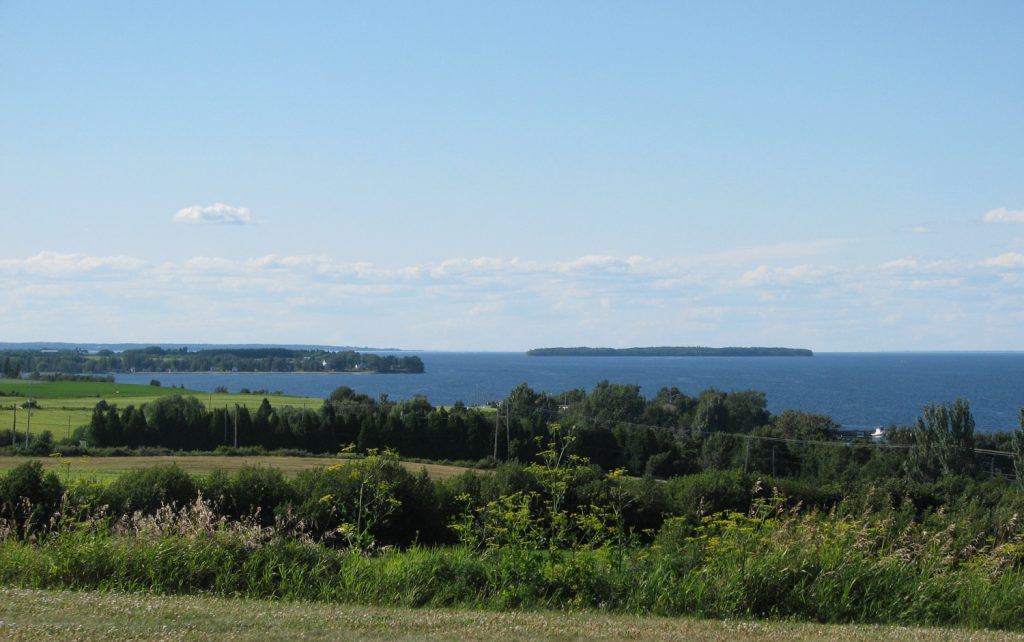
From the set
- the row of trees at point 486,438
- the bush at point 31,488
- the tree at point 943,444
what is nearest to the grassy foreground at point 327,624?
the bush at point 31,488

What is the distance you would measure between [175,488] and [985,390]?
15125 centimetres

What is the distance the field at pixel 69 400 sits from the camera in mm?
59906

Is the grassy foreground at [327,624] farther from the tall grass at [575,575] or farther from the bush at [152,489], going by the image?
the bush at [152,489]

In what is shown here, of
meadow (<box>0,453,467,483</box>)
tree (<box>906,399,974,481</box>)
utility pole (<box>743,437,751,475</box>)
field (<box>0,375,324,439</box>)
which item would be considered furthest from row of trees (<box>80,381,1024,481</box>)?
meadow (<box>0,453,467,483</box>)

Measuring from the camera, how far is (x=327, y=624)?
6766 millimetres

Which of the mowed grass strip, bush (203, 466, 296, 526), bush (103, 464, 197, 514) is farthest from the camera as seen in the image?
the mowed grass strip

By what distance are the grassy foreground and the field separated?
52402mm

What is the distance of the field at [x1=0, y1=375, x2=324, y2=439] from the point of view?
197 feet

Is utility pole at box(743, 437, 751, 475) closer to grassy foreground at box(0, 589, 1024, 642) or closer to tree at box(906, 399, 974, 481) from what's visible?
tree at box(906, 399, 974, 481)

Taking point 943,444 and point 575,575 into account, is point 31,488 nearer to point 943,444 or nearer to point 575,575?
point 575,575

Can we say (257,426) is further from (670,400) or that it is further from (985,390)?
(985,390)

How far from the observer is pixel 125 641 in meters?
6.11

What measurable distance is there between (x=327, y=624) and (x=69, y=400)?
261ft

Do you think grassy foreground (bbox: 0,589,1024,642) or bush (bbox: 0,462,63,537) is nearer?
grassy foreground (bbox: 0,589,1024,642)
